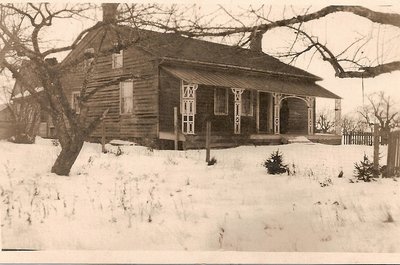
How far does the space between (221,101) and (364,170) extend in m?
5.85

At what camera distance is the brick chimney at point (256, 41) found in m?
5.60

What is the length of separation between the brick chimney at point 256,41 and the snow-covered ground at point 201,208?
172 centimetres

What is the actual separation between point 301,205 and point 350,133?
2.22 m

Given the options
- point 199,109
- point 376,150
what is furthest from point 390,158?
point 199,109

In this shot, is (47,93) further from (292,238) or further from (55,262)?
(292,238)

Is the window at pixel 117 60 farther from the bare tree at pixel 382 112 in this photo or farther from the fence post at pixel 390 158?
the fence post at pixel 390 158

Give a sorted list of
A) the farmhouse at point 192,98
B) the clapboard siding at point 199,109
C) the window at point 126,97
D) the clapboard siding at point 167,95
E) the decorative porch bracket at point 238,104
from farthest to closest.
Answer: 1. the window at point 126,97
2. the decorative porch bracket at point 238,104
3. the clapboard siding at point 167,95
4. the clapboard siding at point 199,109
5. the farmhouse at point 192,98

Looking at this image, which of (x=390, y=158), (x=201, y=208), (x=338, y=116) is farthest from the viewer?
(x=338, y=116)

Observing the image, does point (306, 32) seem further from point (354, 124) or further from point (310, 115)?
point (310, 115)

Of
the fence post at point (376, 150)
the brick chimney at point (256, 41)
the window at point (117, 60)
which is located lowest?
the fence post at point (376, 150)

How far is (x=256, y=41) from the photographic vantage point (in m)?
5.88

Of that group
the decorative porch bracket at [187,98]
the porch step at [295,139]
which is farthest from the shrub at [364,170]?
the decorative porch bracket at [187,98]

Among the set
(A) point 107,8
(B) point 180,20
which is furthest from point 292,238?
(A) point 107,8

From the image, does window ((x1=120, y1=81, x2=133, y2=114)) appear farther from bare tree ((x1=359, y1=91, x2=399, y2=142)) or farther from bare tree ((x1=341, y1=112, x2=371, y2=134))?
bare tree ((x1=359, y1=91, x2=399, y2=142))
